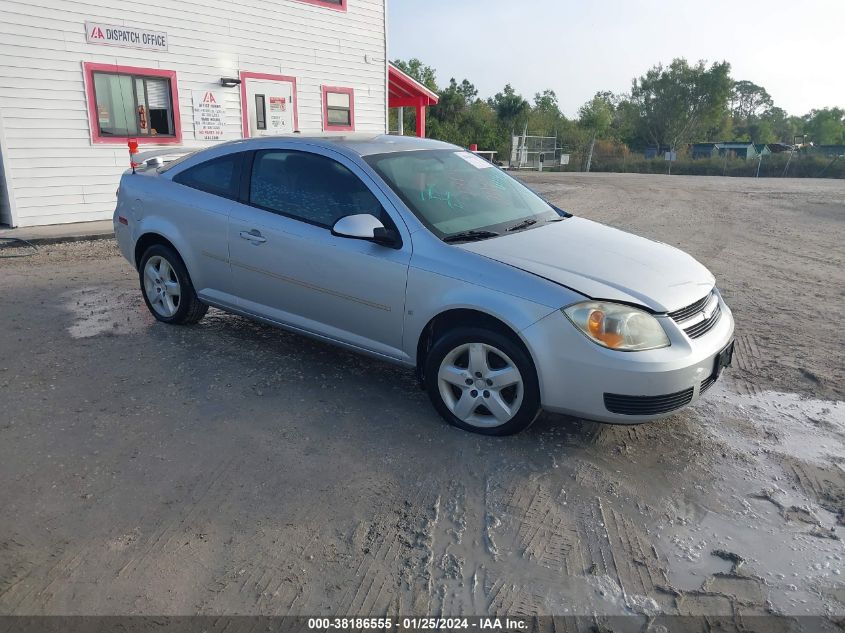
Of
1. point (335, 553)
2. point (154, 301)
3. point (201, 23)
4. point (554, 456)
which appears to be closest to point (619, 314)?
point (554, 456)

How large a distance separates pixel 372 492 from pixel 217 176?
2.97 metres

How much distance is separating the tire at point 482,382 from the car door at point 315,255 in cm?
38

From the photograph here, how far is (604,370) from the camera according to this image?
3293 mm

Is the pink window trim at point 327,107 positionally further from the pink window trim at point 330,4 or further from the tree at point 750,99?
the tree at point 750,99

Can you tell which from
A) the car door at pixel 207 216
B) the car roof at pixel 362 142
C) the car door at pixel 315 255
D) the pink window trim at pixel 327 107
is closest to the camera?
the car door at pixel 315 255

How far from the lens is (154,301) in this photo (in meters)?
5.70

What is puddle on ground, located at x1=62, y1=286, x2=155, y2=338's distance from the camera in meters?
5.64

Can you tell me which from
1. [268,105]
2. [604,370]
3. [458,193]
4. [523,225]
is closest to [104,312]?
[458,193]

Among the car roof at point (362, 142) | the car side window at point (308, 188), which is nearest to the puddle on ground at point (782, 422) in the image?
the car side window at point (308, 188)

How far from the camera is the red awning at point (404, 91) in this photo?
1772 cm

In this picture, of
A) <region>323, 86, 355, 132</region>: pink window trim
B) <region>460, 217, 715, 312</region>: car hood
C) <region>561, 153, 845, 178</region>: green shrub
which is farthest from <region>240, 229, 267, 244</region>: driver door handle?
<region>561, 153, 845, 178</region>: green shrub

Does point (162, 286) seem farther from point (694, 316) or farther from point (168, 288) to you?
point (694, 316)

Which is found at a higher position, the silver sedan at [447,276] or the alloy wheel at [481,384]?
the silver sedan at [447,276]

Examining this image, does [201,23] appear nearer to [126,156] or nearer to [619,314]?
[126,156]
